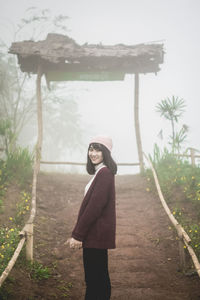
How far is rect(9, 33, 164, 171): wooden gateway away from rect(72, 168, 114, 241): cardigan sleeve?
19.3 ft

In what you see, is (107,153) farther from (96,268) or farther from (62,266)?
(62,266)

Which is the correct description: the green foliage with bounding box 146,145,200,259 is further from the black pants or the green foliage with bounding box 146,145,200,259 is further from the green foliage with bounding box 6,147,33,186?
the green foliage with bounding box 6,147,33,186

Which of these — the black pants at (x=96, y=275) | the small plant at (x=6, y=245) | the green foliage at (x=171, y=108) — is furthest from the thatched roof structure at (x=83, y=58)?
the black pants at (x=96, y=275)

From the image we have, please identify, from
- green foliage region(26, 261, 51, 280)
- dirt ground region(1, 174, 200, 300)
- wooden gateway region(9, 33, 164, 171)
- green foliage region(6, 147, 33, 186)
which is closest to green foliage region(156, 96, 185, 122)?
wooden gateway region(9, 33, 164, 171)

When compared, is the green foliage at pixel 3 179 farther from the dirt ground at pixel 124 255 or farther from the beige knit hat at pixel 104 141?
the beige knit hat at pixel 104 141

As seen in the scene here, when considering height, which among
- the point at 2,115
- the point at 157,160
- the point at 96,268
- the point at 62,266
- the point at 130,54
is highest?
the point at 130,54

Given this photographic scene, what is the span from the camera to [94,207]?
2227 millimetres

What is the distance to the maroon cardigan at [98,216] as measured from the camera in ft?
7.28

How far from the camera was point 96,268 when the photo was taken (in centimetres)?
226

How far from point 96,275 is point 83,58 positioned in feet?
24.0

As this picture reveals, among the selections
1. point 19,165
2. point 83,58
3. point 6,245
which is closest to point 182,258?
point 6,245

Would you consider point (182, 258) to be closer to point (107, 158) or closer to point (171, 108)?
point (107, 158)

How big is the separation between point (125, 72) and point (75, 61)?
1.76 m

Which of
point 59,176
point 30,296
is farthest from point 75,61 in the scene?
point 30,296
